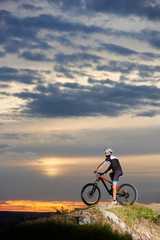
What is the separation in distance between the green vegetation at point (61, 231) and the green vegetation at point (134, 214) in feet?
7.95

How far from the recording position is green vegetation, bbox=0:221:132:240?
1066cm

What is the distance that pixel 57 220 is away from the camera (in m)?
12.8

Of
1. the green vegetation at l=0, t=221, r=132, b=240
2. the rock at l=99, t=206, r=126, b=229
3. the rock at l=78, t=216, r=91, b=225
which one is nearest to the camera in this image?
the green vegetation at l=0, t=221, r=132, b=240

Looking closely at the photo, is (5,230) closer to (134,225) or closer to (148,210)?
(134,225)

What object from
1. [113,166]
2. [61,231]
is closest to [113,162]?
[113,166]

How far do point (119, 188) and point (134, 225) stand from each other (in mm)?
2390

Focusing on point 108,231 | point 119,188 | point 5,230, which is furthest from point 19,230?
point 119,188

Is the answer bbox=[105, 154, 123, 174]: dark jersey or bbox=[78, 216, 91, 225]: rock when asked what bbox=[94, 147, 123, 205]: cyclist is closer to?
bbox=[105, 154, 123, 174]: dark jersey

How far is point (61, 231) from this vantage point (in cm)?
1098

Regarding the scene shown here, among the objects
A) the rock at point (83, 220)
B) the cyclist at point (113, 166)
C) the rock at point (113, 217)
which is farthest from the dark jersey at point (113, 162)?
the rock at point (83, 220)

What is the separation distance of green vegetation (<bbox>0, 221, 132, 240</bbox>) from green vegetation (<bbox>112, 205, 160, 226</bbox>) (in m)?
2.42

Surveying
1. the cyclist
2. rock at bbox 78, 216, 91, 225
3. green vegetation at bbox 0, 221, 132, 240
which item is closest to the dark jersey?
the cyclist

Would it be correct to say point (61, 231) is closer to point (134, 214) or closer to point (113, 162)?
point (134, 214)

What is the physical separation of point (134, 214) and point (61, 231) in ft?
18.9
